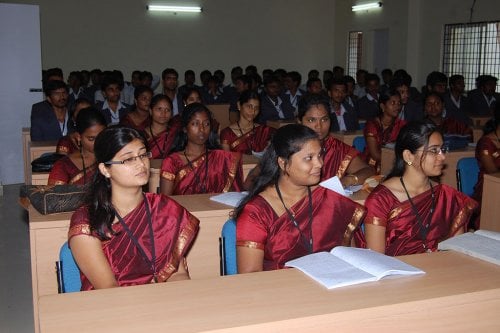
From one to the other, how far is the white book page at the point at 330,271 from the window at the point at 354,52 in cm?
1023

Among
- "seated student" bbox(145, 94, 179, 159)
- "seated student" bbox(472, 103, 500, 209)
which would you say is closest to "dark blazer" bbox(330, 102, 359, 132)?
"seated student" bbox(145, 94, 179, 159)

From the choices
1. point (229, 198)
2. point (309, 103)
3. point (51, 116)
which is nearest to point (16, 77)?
point (51, 116)

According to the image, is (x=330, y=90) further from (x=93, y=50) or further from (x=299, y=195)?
(x=93, y=50)

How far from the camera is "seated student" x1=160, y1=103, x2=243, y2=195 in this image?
3.42 metres

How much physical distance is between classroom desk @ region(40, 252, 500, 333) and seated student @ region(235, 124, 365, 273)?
1.59 feet

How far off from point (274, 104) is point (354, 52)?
4.50m

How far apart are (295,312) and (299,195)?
3.02ft

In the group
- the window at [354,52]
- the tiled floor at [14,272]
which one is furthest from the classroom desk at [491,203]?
the window at [354,52]

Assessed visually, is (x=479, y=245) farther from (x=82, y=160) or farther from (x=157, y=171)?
(x=157, y=171)

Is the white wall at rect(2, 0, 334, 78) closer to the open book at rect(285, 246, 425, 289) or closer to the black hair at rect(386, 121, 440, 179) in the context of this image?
the black hair at rect(386, 121, 440, 179)

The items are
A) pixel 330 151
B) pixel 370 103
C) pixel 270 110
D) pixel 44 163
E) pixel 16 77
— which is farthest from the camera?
pixel 370 103

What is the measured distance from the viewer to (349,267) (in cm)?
168

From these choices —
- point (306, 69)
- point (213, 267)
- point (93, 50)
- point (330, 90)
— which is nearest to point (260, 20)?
point (306, 69)

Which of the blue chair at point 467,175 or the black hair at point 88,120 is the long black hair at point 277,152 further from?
the blue chair at point 467,175
